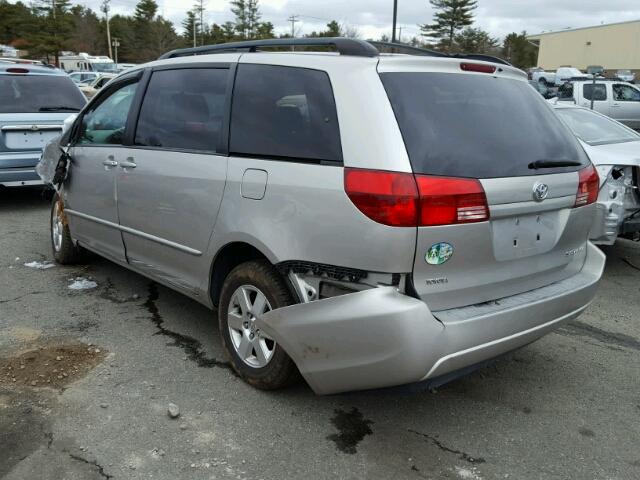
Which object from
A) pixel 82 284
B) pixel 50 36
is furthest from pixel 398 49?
pixel 50 36

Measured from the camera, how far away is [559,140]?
325cm

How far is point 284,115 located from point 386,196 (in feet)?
2.74

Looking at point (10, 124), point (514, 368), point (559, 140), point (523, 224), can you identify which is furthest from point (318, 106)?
point (10, 124)

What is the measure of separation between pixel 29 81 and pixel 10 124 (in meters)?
0.93

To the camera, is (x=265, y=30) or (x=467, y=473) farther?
(x=265, y=30)

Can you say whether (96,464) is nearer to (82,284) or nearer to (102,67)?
(82,284)

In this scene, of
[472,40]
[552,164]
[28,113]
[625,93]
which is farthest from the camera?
[472,40]

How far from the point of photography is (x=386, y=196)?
254cm

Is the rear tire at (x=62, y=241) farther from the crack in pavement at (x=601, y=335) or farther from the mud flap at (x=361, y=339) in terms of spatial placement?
the crack in pavement at (x=601, y=335)

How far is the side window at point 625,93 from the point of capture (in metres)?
18.0

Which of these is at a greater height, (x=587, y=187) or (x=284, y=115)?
(x=284, y=115)

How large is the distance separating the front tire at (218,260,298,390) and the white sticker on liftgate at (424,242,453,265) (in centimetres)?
76

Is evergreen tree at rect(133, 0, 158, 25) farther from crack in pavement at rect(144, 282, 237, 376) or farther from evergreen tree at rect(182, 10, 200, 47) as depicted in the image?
crack in pavement at rect(144, 282, 237, 376)

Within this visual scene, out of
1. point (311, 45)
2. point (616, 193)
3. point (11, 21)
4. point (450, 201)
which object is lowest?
point (616, 193)
